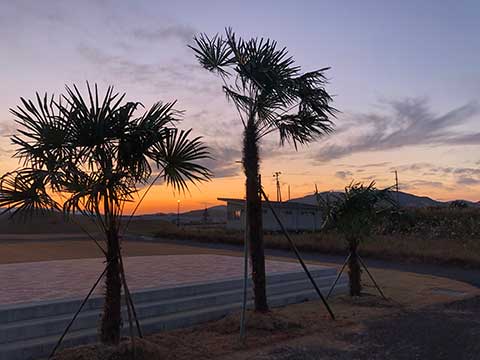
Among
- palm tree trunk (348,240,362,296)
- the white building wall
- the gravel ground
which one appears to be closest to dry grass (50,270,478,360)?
the gravel ground

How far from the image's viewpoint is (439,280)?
1420 cm

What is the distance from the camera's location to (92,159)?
6012 mm

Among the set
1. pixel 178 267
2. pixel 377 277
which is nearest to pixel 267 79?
pixel 178 267

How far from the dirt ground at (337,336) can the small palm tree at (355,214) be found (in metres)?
0.76

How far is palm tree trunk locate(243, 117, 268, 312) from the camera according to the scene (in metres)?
8.20

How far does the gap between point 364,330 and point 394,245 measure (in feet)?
48.9

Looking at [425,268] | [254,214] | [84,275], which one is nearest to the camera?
[254,214]

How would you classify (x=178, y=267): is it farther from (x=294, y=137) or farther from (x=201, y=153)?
(x=201, y=153)

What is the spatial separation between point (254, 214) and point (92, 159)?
3.18 metres

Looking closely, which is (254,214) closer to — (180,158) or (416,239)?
(180,158)

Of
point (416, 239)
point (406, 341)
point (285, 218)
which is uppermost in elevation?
point (285, 218)

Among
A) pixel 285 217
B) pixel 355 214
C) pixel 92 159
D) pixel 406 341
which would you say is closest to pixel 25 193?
pixel 92 159

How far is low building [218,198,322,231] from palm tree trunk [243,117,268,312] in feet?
101

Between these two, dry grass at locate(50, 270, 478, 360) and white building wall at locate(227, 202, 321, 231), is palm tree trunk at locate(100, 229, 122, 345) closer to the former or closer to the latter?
dry grass at locate(50, 270, 478, 360)
